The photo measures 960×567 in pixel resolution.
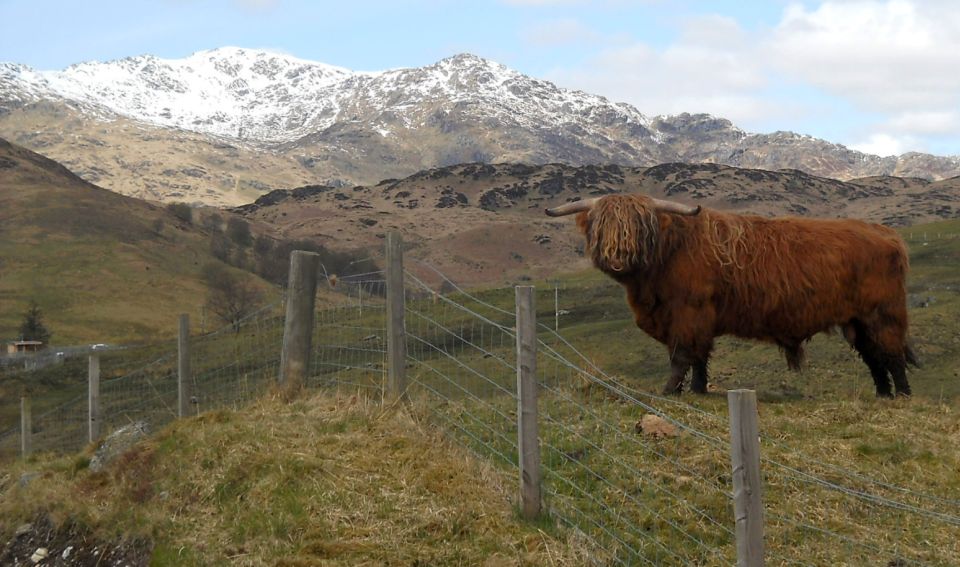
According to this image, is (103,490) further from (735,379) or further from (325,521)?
(735,379)

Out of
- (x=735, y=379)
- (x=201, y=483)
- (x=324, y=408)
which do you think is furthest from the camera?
(x=735, y=379)

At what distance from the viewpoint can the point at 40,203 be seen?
103 meters

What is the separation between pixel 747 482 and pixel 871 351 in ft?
27.1

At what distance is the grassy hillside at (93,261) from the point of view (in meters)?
68.8

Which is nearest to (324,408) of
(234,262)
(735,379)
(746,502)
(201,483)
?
(201,483)

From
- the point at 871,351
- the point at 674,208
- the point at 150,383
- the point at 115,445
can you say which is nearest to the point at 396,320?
the point at 115,445

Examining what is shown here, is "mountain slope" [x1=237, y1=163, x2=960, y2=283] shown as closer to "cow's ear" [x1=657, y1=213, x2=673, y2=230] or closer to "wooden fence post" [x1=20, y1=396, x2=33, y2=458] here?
"wooden fence post" [x1=20, y1=396, x2=33, y2=458]

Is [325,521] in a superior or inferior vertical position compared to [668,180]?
inferior

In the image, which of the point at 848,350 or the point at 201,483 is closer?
the point at 201,483

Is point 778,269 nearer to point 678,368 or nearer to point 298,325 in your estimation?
point 678,368

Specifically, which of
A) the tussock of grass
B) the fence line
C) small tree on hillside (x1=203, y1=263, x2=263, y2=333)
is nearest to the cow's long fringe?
the fence line

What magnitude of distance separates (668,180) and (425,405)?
146087mm

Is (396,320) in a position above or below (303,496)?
above

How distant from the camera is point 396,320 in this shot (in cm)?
866
